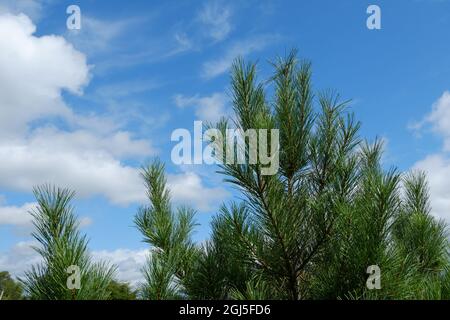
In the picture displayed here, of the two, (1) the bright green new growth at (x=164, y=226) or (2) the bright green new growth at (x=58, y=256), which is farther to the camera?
(1) the bright green new growth at (x=164, y=226)

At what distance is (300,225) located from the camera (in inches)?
130

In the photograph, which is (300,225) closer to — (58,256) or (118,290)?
(58,256)

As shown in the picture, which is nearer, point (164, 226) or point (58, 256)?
point (58, 256)

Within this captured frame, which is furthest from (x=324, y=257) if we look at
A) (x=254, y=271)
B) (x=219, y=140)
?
(x=219, y=140)

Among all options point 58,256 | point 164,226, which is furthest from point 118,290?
point 58,256

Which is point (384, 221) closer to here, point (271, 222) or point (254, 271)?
point (271, 222)

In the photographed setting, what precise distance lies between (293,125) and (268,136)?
0.41m

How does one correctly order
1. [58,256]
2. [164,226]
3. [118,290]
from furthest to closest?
1. [118,290]
2. [164,226]
3. [58,256]

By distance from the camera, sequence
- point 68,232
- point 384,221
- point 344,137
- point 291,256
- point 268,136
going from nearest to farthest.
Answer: point 68,232, point 384,221, point 268,136, point 291,256, point 344,137

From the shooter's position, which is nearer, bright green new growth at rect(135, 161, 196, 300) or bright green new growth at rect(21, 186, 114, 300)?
bright green new growth at rect(21, 186, 114, 300)

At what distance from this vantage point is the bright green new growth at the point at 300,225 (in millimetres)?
2893

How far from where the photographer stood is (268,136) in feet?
10.1

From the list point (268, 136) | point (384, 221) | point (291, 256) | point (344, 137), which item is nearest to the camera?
point (384, 221)

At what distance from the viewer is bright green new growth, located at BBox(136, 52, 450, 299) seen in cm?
289
